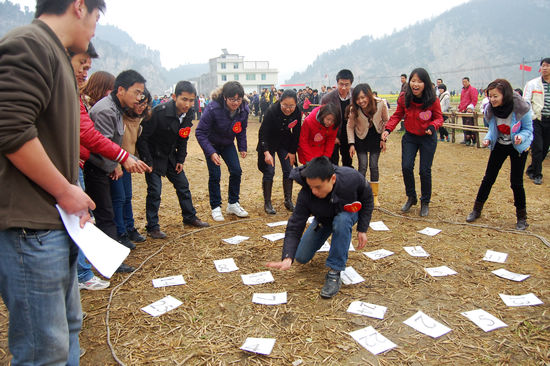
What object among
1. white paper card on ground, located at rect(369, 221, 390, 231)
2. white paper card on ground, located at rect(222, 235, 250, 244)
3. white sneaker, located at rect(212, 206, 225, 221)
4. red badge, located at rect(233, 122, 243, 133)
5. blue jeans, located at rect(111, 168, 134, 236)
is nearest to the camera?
blue jeans, located at rect(111, 168, 134, 236)

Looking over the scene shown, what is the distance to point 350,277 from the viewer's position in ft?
11.3

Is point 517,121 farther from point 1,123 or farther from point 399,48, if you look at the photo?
point 399,48

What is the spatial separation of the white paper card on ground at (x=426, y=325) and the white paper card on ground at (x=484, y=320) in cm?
24

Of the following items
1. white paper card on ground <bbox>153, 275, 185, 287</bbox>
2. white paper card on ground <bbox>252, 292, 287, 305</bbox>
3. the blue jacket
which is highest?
the blue jacket

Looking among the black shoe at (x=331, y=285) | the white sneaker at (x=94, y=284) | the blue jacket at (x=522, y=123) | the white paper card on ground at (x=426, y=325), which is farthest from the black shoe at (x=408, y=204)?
the white sneaker at (x=94, y=284)

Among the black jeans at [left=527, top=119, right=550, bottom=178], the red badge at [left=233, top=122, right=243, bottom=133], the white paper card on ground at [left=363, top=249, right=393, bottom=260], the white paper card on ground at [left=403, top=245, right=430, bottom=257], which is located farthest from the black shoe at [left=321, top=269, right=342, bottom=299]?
the black jeans at [left=527, top=119, right=550, bottom=178]

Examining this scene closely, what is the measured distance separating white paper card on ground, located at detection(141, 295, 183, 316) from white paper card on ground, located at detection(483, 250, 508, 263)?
9.73 ft

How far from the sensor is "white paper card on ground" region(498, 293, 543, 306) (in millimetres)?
2953

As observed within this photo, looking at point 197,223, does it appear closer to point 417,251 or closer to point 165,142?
point 165,142

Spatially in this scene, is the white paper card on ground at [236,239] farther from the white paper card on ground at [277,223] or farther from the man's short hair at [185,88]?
the man's short hair at [185,88]

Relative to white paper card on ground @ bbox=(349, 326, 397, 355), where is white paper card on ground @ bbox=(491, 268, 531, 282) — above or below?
above

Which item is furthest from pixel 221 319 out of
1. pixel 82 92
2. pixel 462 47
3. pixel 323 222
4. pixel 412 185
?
pixel 462 47

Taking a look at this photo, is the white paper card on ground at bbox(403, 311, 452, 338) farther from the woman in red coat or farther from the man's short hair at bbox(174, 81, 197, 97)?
the man's short hair at bbox(174, 81, 197, 97)

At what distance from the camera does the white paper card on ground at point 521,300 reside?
295 centimetres
